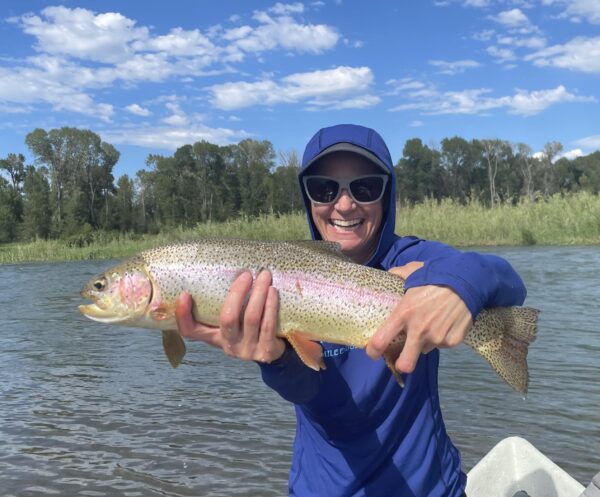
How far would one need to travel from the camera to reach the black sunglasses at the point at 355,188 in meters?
3.00

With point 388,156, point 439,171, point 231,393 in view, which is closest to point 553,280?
point 231,393

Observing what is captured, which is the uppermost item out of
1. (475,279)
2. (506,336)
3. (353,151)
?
(353,151)

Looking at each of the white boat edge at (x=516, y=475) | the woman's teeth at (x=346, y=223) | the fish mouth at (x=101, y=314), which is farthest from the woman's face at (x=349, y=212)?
the white boat edge at (x=516, y=475)

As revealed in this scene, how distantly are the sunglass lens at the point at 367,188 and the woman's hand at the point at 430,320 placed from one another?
1119 millimetres

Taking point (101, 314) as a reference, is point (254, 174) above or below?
above

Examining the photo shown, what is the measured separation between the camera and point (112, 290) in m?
2.68

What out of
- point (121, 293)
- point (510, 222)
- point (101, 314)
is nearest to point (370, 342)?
point (121, 293)

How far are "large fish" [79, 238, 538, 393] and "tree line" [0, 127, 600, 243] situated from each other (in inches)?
2302

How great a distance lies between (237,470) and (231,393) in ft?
7.88

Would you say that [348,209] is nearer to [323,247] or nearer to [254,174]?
[323,247]

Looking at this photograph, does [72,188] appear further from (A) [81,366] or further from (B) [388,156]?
(B) [388,156]

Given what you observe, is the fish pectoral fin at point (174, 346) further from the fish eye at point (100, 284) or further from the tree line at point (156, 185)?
the tree line at point (156, 185)

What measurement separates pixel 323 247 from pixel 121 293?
0.99m

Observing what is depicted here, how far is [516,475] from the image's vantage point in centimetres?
418
